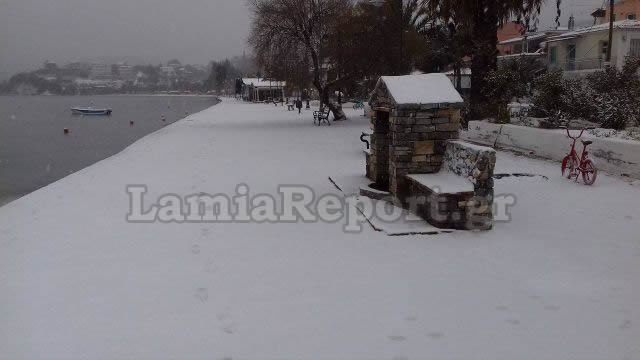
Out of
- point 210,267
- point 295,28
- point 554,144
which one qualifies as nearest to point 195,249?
point 210,267

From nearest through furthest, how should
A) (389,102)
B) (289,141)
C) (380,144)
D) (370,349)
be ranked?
(370,349), (389,102), (380,144), (289,141)

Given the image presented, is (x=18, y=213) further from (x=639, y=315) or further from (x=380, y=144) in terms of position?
(x=639, y=315)

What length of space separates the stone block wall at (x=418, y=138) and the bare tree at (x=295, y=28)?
2154 cm

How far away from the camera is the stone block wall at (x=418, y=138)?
8164 millimetres

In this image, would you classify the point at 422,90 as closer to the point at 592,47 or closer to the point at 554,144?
the point at 554,144

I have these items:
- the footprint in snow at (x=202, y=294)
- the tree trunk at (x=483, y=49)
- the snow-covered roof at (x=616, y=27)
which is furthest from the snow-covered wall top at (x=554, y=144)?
the snow-covered roof at (x=616, y=27)

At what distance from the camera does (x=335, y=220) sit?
804 centimetres

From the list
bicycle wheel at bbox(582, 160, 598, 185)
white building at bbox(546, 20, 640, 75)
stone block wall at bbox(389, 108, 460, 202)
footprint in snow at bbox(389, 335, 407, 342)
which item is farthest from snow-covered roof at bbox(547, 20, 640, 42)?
footprint in snow at bbox(389, 335, 407, 342)

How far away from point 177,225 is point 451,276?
4.23 m

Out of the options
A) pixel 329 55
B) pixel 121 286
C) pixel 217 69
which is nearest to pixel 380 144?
pixel 121 286

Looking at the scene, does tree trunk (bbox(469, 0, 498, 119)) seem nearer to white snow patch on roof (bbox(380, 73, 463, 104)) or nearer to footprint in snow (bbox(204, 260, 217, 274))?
white snow patch on roof (bbox(380, 73, 463, 104))

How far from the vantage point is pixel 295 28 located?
2948cm

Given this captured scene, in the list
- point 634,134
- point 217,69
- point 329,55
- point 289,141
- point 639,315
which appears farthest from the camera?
point 217,69

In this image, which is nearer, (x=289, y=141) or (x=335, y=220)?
(x=335, y=220)
